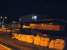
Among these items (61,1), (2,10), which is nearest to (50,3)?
(61,1)

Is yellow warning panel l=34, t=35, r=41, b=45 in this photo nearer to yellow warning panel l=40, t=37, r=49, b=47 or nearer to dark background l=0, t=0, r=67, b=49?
yellow warning panel l=40, t=37, r=49, b=47

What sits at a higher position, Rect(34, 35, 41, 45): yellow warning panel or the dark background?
the dark background

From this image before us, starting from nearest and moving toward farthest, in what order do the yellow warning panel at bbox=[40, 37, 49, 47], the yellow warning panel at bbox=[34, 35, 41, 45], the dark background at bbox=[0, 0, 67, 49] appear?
the dark background at bbox=[0, 0, 67, 49] → the yellow warning panel at bbox=[40, 37, 49, 47] → the yellow warning panel at bbox=[34, 35, 41, 45]

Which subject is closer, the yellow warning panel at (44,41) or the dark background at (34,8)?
the dark background at (34,8)

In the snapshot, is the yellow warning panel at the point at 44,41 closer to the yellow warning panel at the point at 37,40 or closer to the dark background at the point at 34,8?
the yellow warning panel at the point at 37,40

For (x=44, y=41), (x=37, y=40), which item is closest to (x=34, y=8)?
(x=44, y=41)

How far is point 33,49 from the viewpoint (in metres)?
5.09

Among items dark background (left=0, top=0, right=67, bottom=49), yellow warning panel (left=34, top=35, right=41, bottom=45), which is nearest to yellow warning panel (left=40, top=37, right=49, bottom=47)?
yellow warning panel (left=34, top=35, right=41, bottom=45)

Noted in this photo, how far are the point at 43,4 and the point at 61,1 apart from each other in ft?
1.85

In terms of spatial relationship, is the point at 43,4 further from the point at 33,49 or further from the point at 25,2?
the point at 33,49

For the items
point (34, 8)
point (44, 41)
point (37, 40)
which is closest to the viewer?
point (34, 8)

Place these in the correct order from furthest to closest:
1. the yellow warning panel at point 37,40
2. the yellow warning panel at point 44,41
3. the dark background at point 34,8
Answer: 1. the yellow warning panel at point 37,40
2. the yellow warning panel at point 44,41
3. the dark background at point 34,8

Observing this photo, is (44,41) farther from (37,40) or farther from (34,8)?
(34,8)

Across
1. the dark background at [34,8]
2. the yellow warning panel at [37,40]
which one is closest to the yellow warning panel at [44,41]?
the yellow warning panel at [37,40]
